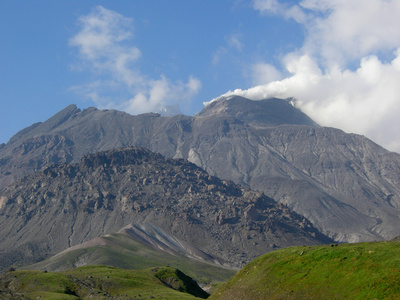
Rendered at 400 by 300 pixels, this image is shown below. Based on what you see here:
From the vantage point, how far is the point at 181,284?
127 m

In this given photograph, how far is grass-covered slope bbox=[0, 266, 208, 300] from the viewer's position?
91188 millimetres

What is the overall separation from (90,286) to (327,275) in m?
60.6

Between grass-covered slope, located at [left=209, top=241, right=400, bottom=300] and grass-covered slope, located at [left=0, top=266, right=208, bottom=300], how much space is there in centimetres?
2436

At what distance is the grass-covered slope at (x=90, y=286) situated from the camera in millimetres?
91188

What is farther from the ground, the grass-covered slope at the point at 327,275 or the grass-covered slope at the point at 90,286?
the grass-covered slope at the point at 327,275

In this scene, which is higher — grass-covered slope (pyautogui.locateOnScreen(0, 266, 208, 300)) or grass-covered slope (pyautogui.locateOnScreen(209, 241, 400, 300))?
grass-covered slope (pyautogui.locateOnScreen(209, 241, 400, 300))

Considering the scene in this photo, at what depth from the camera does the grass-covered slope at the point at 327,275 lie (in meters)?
52.8

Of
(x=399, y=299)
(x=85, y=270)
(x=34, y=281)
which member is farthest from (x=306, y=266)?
(x=85, y=270)

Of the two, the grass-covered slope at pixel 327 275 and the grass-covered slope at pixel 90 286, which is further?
the grass-covered slope at pixel 90 286

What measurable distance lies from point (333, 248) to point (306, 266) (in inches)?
168

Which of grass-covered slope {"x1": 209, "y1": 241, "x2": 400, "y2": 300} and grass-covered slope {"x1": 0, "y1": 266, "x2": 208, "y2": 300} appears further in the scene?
grass-covered slope {"x1": 0, "y1": 266, "x2": 208, "y2": 300}

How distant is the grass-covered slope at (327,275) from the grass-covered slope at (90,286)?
24.4 meters

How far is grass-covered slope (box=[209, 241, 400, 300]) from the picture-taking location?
52.8 meters

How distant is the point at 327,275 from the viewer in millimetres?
59094
